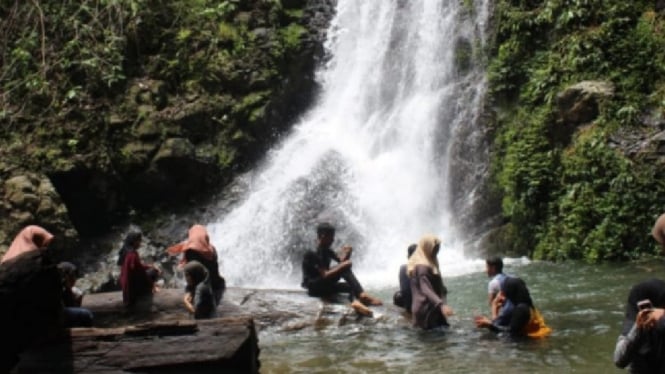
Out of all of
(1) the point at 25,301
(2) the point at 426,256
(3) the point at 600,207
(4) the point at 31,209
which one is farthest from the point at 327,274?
(4) the point at 31,209

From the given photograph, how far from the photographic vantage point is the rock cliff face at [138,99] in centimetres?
1650

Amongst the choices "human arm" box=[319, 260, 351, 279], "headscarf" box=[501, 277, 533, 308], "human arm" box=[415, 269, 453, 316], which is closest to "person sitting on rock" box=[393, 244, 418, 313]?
"human arm" box=[415, 269, 453, 316]

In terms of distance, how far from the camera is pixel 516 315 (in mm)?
7871

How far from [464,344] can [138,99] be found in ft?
41.5

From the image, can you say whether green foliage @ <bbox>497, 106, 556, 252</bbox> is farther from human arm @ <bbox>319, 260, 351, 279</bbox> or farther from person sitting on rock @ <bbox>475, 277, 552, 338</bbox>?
person sitting on rock @ <bbox>475, 277, 552, 338</bbox>

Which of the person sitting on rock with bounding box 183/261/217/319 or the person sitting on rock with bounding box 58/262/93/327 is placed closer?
the person sitting on rock with bounding box 58/262/93/327

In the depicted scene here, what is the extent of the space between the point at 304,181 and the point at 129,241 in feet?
30.3

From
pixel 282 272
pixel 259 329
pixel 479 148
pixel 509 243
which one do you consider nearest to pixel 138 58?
pixel 282 272

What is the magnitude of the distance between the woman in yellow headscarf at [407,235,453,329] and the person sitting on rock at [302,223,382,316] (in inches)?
34.7

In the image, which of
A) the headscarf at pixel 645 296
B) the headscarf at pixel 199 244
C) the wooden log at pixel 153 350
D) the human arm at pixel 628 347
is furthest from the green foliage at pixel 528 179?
the human arm at pixel 628 347

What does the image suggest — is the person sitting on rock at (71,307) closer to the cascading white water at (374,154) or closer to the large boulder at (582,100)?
the cascading white water at (374,154)

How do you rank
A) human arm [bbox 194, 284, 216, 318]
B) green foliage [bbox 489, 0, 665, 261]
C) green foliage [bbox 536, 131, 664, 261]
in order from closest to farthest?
human arm [bbox 194, 284, 216, 318] → green foliage [bbox 536, 131, 664, 261] → green foliage [bbox 489, 0, 665, 261]

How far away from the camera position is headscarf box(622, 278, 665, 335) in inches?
170

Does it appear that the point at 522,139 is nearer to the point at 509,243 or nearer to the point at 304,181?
the point at 509,243
